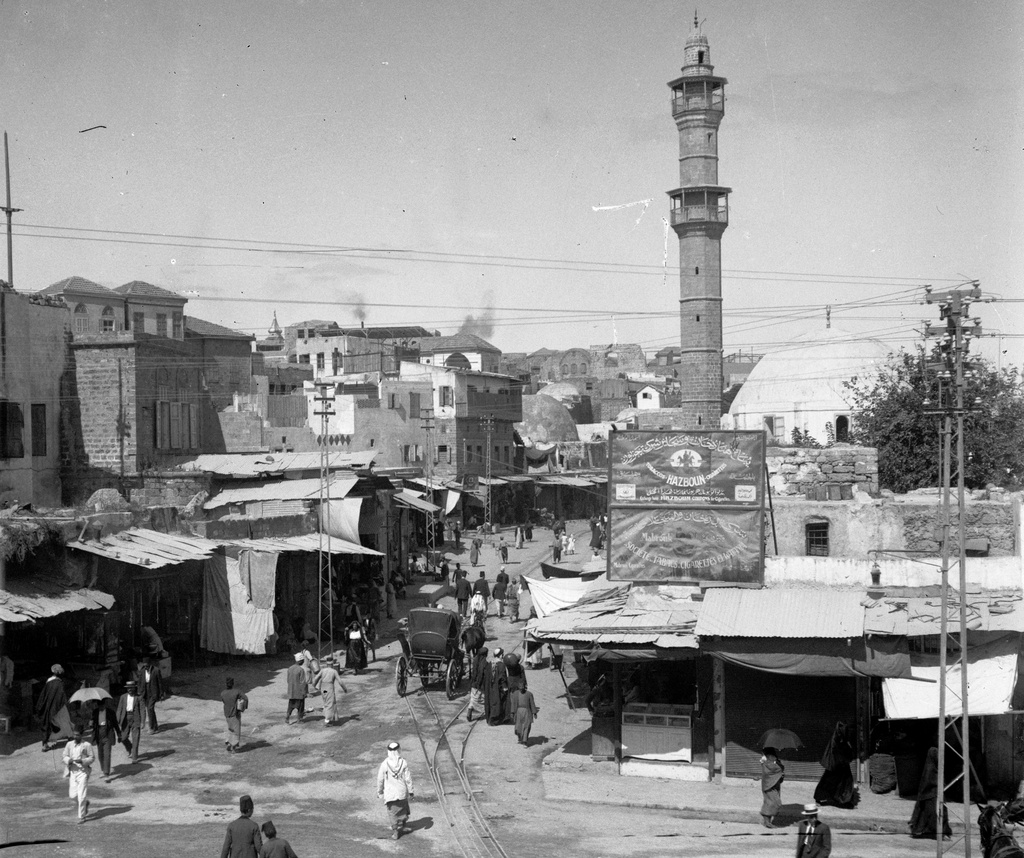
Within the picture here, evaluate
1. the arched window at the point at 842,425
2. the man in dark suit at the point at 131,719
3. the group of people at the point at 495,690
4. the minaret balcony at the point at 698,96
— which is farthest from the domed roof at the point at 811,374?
the man in dark suit at the point at 131,719

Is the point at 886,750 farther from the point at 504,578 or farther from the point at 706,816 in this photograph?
the point at 504,578

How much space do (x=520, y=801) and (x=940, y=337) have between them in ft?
27.1

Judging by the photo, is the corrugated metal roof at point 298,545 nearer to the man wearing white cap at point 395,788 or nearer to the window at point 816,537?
the man wearing white cap at point 395,788

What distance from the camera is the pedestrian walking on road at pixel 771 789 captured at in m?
14.7

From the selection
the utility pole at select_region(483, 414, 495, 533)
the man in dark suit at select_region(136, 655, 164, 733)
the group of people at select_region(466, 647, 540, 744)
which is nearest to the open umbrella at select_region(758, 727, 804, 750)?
the group of people at select_region(466, 647, 540, 744)

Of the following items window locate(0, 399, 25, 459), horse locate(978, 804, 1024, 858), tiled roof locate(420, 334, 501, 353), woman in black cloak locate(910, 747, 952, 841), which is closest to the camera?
horse locate(978, 804, 1024, 858)

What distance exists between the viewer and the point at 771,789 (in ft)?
48.4

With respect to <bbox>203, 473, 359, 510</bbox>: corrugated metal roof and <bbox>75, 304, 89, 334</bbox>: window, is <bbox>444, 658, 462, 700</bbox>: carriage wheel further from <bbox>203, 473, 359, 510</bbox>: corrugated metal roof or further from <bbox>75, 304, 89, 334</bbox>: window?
<bbox>75, 304, 89, 334</bbox>: window

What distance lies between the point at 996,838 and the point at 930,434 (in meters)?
33.8

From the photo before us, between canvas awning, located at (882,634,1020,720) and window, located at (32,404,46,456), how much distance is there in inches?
1111

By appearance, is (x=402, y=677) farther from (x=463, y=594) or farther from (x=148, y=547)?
(x=463, y=594)

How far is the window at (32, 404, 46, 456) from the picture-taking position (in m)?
35.7

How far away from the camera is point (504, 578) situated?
1314 inches

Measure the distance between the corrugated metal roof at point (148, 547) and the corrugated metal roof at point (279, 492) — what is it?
4.34 meters
